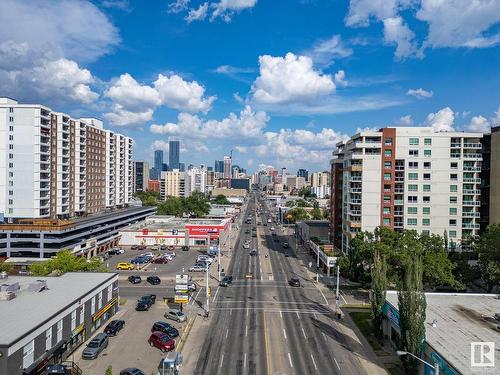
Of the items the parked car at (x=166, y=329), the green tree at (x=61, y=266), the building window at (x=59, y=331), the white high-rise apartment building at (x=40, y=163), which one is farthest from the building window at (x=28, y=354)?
the white high-rise apartment building at (x=40, y=163)

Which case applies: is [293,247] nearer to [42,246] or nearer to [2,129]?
[42,246]

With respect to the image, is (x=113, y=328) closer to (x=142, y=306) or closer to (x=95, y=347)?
(x=95, y=347)

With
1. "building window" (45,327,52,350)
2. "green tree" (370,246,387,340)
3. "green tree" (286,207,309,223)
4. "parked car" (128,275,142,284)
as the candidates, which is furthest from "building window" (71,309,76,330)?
"green tree" (286,207,309,223)

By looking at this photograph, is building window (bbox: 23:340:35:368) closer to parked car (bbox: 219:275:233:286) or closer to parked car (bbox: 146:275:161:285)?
parked car (bbox: 146:275:161:285)

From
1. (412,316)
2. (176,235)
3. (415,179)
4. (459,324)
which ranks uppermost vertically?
(415,179)

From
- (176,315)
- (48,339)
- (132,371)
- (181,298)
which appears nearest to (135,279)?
(181,298)

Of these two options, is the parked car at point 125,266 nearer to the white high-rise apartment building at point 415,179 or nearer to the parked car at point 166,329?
the parked car at point 166,329

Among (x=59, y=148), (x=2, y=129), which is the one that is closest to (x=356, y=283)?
(x=59, y=148)
